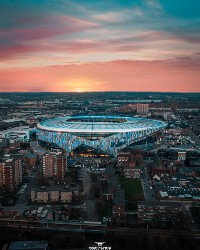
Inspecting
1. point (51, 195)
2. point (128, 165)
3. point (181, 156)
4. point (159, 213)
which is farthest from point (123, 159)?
point (159, 213)

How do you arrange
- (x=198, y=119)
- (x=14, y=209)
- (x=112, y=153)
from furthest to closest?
(x=198, y=119), (x=112, y=153), (x=14, y=209)

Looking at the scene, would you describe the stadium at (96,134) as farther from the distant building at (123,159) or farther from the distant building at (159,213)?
the distant building at (159,213)

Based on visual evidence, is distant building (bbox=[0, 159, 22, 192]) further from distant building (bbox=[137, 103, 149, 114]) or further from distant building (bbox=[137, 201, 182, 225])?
distant building (bbox=[137, 103, 149, 114])

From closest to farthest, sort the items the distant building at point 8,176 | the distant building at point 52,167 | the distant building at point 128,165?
the distant building at point 8,176 → the distant building at point 52,167 → the distant building at point 128,165

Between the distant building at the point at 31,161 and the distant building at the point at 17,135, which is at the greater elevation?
the distant building at the point at 17,135

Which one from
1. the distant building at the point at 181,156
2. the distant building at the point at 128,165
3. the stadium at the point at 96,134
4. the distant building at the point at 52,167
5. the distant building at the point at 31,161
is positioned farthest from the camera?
the stadium at the point at 96,134

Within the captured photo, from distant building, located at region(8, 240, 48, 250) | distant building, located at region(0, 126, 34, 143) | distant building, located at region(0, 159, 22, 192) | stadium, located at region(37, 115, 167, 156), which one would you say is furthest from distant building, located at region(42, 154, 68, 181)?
distant building, located at region(0, 126, 34, 143)

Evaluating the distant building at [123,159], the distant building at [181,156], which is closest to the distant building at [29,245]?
the distant building at [123,159]

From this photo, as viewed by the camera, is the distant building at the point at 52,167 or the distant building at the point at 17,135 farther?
the distant building at the point at 17,135

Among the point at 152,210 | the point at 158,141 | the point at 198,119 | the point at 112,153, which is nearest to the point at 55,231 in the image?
the point at 152,210

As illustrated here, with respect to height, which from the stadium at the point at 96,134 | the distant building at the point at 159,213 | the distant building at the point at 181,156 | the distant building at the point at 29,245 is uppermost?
the stadium at the point at 96,134

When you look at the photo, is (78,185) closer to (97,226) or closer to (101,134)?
(97,226)
